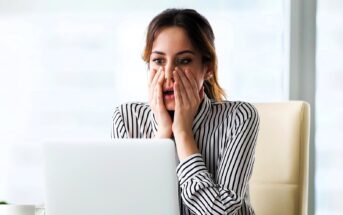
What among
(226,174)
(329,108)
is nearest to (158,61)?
(226,174)

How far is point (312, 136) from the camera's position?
2.86 meters

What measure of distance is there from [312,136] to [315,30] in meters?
0.46

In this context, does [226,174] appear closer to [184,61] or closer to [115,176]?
[184,61]

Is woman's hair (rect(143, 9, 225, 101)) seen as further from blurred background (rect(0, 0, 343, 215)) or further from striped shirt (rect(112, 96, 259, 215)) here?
blurred background (rect(0, 0, 343, 215))

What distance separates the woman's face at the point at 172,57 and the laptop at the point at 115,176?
0.68m

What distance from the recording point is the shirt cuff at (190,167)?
165cm

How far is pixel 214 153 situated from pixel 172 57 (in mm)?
281

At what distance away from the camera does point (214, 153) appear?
1.82 m

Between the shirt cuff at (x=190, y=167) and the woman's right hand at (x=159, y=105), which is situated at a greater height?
the woman's right hand at (x=159, y=105)

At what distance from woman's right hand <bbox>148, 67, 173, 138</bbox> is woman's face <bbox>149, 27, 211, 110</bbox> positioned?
0.02 meters

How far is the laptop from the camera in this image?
1.13m

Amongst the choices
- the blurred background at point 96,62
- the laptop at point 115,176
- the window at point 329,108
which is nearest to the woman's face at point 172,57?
the laptop at point 115,176

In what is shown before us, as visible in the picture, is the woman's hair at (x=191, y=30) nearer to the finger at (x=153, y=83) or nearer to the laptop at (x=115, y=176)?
the finger at (x=153, y=83)

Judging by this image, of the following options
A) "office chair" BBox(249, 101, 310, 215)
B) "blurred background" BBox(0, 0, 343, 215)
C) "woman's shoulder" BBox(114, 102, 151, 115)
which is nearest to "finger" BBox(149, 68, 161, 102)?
"woman's shoulder" BBox(114, 102, 151, 115)
